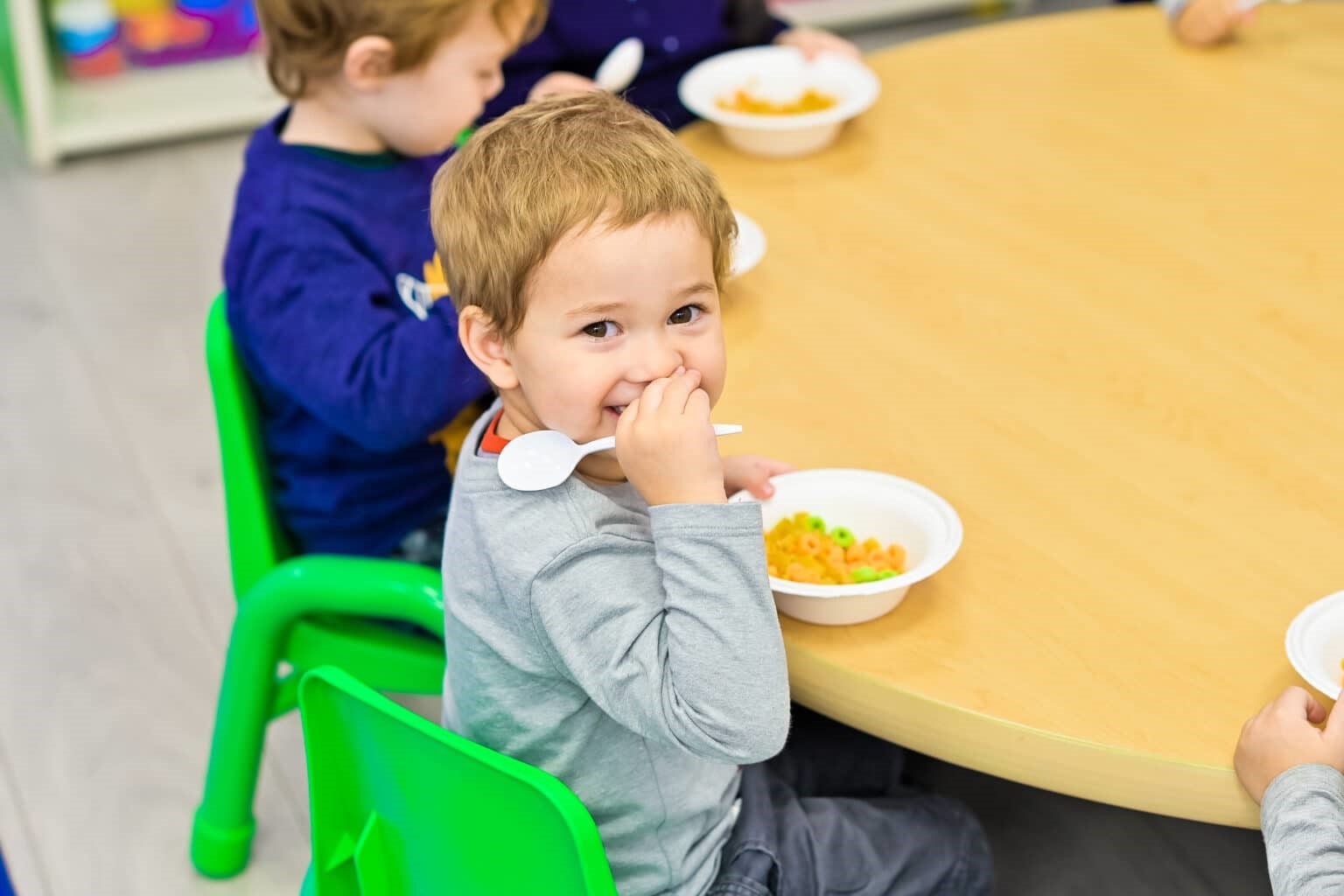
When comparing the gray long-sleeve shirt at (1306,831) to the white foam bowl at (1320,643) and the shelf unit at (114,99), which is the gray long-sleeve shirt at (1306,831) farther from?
the shelf unit at (114,99)

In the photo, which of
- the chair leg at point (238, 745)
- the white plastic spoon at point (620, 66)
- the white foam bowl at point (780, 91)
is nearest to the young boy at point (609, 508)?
the chair leg at point (238, 745)

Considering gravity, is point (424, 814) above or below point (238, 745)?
above

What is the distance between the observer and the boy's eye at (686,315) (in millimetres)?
901

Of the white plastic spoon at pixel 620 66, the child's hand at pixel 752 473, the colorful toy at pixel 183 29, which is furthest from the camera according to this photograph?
the colorful toy at pixel 183 29

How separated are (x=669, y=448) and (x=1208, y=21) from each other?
1149 mm

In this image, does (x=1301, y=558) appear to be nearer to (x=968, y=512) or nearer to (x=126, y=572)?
(x=968, y=512)

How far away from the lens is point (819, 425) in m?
1.12

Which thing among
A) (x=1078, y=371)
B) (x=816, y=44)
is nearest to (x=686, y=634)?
(x=1078, y=371)

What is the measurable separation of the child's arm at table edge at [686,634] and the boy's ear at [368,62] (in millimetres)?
631

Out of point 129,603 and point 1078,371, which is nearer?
point 1078,371

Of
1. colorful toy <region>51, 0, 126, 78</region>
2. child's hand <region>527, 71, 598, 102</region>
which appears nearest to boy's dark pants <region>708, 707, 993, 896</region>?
child's hand <region>527, 71, 598, 102</region>

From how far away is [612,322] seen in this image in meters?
0.88

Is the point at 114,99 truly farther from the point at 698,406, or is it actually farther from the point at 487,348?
the point at 698,406

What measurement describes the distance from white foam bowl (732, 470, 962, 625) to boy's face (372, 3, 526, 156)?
0.54 m
